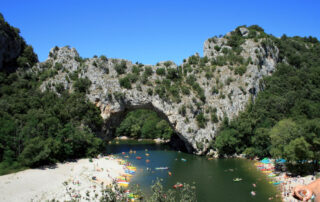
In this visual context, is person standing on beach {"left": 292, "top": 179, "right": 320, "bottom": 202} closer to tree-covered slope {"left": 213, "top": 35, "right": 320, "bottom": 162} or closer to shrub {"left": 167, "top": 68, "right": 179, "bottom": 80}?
tree-covered slope {"left": 213, "top": 35, "right": 320, "bottom": 162}

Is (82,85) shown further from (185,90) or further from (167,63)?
(185,90)

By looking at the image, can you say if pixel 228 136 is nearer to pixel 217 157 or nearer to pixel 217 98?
pixel 217 157

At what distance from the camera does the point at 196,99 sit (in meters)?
58.5

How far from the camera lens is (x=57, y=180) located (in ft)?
113

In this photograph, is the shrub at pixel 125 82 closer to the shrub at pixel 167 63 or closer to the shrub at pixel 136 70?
the shrub at pixel 136 70

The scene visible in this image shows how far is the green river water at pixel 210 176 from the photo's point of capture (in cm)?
2978

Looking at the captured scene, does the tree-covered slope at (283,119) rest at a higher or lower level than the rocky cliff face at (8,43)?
lower

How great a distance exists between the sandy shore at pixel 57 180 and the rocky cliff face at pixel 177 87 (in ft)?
51.9

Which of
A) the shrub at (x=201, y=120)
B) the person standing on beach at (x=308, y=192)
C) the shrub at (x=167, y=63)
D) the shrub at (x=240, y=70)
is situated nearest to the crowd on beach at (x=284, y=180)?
the shrub at (x=201, y=120)

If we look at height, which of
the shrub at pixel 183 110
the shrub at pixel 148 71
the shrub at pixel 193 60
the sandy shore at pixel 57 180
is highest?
the shrub at pixel 193 60

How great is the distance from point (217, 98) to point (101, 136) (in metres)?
28.2

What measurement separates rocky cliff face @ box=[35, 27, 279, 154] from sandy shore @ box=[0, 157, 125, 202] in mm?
15834

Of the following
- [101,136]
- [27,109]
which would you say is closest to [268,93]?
[101,136]

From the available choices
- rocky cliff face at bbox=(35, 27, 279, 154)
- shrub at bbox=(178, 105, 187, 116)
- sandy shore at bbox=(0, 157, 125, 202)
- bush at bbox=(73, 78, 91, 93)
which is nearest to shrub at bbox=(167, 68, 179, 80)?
rocky cliff face at bbox=(35, 27, 279, 154)
